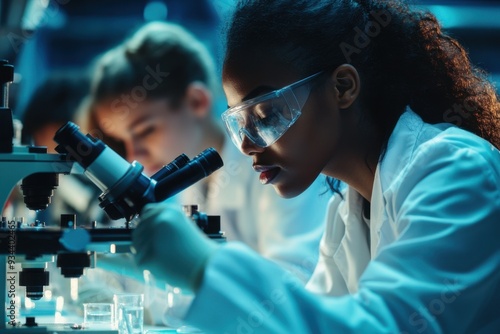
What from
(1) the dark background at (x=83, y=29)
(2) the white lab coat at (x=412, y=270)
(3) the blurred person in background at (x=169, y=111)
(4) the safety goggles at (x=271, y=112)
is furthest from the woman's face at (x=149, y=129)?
(2) the white lab coat at (x=412, y=270)

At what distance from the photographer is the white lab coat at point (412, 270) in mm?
1311

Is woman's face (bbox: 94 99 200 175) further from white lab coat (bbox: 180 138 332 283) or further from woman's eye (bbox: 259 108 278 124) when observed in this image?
woman's eye (bbox: 259 108 278 124)

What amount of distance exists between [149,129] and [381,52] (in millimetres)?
2544

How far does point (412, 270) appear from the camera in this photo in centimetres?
139

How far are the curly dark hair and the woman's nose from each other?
214 millimetres

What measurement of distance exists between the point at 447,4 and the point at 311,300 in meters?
3.93

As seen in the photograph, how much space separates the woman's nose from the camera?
179 centimetres

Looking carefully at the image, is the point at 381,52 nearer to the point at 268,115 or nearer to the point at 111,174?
the point at 268,115

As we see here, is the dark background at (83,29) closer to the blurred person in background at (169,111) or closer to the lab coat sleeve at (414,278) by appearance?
the blurred person in background at (169,111)

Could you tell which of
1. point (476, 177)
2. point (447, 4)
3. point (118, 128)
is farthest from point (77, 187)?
point (476, 177)

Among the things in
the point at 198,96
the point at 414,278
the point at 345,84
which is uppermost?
the point at 198,96

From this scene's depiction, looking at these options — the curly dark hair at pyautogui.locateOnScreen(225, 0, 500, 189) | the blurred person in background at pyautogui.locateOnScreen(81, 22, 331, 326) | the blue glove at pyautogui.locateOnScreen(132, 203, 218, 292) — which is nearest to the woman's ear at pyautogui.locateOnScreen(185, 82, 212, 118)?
the blurred person in background at pyautogui.locateOnScreen(81, 22, 331, 326)

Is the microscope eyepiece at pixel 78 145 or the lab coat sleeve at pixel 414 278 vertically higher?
the microscope eyepiece at pixel 78 145

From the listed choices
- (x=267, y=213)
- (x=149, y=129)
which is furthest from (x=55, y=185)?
(x=149, y=129)
